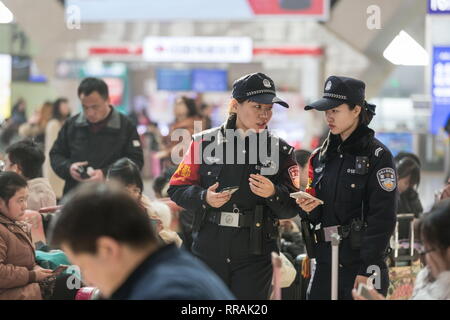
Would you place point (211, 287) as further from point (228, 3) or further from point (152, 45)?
point (152, 45)

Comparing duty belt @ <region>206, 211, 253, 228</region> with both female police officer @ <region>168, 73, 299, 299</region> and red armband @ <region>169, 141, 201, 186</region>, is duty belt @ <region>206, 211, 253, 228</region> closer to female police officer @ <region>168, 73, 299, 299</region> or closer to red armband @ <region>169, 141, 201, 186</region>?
female police officer @ <region>168, 73, 299, 299</region>

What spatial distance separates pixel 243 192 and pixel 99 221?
2232mm

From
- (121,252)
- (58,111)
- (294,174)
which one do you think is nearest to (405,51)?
(58,111)

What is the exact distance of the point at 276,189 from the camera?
4.12m

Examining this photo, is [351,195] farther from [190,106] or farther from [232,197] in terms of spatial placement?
[190,106]

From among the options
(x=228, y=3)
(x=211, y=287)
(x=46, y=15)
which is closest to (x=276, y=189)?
(x=211, y=287)

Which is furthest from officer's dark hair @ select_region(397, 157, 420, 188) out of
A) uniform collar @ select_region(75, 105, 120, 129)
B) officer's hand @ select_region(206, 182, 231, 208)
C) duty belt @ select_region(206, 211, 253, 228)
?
officer's hand @ select_region(206, 182, 231, 208)

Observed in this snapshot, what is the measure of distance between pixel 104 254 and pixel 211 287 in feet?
0.91

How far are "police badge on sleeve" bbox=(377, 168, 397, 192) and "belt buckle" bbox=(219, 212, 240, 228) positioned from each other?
724 millimetres

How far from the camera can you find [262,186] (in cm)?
406

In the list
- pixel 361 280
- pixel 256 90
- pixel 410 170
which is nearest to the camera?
pixel 361 280

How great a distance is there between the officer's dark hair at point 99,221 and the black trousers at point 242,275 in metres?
2.13

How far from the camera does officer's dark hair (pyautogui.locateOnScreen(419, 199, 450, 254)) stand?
293 cm
